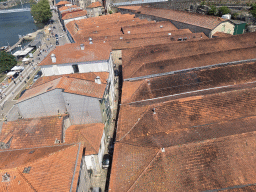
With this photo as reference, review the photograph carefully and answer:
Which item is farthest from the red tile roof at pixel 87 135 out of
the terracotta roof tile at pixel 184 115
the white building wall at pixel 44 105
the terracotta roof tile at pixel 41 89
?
the terracotta roof tile at pixel 41 89

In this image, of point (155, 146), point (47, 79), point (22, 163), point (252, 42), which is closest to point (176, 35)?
point (252, 42)

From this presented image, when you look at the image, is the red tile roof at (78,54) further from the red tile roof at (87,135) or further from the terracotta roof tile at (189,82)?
the red tile roof at (87,135)

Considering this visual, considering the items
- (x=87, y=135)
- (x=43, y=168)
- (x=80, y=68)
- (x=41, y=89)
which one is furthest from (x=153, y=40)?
(x=43, y=168)

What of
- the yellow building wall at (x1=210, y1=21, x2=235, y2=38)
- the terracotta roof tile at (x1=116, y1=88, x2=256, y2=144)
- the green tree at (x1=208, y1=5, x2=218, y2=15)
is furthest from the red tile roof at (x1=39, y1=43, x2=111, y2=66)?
the green tree at (x1=208, y1=5, x2=218, y2=15)

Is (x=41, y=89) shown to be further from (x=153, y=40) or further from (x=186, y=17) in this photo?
(x=186, y=17)

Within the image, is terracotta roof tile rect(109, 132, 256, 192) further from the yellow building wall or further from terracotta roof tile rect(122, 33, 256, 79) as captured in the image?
the yellow building wall
